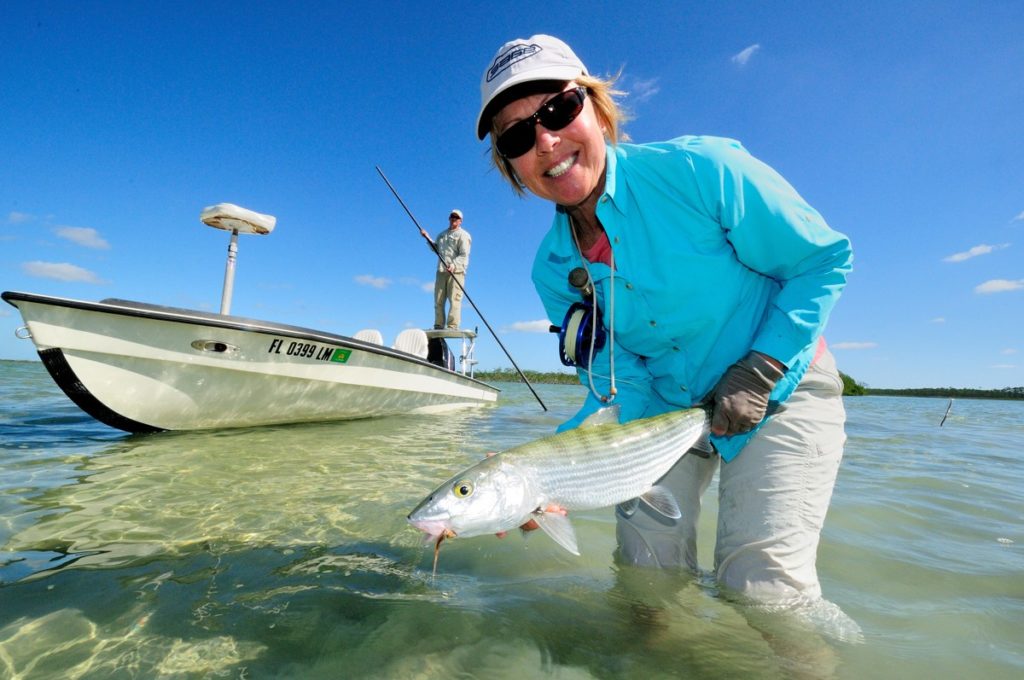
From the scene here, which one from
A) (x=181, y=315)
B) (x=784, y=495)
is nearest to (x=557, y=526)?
(x=784, y=495)

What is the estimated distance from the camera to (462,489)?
204 centimetres

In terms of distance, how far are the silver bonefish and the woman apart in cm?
30

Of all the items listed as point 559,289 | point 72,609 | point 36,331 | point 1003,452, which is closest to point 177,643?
point 72,609

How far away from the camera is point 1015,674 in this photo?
232cm

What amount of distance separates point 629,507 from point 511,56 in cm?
241

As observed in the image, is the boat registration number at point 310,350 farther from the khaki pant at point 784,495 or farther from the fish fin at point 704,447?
the khaki pant at point 784,495

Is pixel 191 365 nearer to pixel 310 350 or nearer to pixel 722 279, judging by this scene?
pixel 310 350

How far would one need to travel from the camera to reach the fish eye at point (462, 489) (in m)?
2.03

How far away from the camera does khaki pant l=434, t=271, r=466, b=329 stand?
13516 millimetres

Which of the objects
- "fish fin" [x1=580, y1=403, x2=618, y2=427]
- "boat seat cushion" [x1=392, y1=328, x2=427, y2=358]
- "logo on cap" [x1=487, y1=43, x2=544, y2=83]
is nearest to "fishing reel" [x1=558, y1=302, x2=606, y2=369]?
"fish fin" [x1=580, y1=403, x2=618, y2=427]

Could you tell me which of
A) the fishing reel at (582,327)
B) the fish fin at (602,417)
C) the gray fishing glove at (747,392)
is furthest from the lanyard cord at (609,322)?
the gray fishing glove at (747,392)

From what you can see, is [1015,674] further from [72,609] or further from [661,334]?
[72,609]

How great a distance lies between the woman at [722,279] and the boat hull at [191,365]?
5790 millimetres

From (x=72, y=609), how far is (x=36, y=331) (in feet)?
16.5
